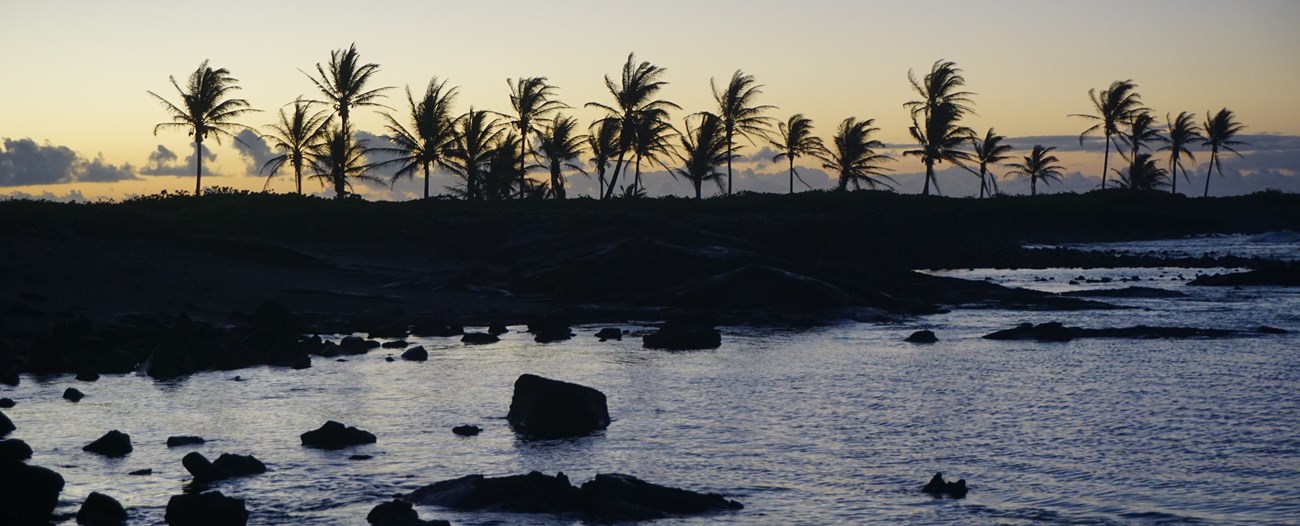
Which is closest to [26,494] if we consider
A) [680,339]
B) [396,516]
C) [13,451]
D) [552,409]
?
[13,451]

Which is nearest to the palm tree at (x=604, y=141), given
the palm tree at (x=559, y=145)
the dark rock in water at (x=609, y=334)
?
the palm tree at (x=559, y=145)

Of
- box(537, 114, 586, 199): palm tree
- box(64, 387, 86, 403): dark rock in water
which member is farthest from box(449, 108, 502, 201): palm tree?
box(64, 387, 86, 403): dark rock in water

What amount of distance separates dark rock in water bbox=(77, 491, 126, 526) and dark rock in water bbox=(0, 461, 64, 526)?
28 cm

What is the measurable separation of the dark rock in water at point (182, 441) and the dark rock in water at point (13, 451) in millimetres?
1708

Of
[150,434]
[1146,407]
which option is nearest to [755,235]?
[1146,407]

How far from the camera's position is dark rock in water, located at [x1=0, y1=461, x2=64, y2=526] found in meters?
10.6

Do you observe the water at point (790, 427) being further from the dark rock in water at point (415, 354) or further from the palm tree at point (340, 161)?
the palm tree at point (340, 161)

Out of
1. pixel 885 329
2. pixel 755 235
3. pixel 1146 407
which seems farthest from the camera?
pixel 755 235

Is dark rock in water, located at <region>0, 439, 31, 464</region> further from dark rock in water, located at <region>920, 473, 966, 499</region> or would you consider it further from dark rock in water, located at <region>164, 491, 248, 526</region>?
dark rock in water, located at <region>920, 473, 966, 499</region>

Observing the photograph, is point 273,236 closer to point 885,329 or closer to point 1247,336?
point 885,329

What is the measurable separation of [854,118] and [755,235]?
27.2 m

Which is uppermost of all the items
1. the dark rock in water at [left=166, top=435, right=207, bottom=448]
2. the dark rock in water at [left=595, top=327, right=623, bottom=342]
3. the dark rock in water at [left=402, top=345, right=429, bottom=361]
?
the dark rock in water at [left=595, top=327, right=623, bottom=342]

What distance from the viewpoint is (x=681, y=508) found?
11.8 meters

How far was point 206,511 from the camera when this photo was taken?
10.7 m
